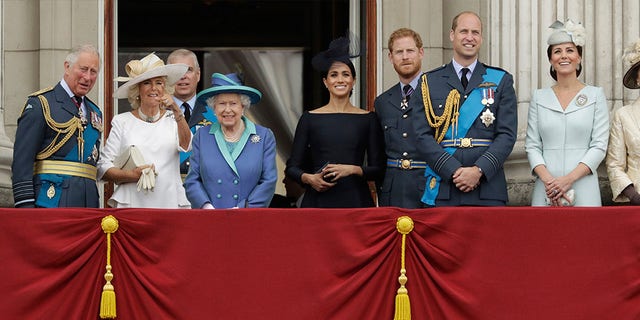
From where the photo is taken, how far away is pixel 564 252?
8875mm

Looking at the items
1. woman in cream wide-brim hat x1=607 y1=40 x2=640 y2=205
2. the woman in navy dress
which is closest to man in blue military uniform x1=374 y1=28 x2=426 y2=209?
the woman in navy dress

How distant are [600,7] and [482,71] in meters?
1.76

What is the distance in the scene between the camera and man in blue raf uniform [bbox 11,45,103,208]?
9516 mm

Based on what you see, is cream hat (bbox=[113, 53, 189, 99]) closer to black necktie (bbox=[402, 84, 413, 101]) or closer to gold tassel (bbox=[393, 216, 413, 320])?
black necktie (bbox=[402, 84, 413, 101])

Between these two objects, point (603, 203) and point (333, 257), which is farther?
point (603, 203)

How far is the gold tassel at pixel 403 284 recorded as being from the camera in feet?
28.8

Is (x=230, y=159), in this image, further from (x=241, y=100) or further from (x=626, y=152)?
(x=626, y=152)

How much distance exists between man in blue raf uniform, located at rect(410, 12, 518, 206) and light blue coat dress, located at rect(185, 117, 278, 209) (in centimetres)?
92

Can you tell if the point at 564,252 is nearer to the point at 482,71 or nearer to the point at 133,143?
the point at 482,71

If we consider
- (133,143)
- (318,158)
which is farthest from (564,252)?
(133,143)

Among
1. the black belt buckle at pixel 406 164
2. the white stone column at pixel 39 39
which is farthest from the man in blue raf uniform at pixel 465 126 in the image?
the white stone column at pixel 39 39

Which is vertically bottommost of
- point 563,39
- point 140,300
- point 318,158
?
point 140,300

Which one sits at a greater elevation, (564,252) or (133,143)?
(133,143)

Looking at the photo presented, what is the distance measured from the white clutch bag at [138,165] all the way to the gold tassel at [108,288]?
0.82m
